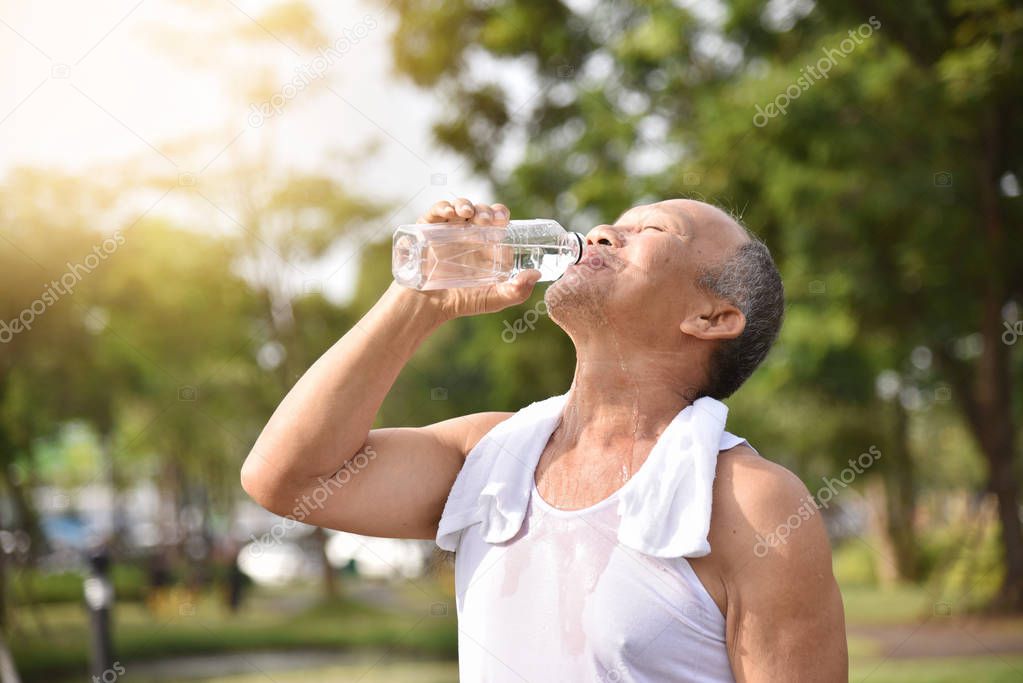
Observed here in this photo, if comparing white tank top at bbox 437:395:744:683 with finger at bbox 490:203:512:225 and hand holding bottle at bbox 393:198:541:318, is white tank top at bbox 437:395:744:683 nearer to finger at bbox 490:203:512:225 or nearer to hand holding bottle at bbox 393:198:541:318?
hand holding bottle at bbox 393:198:541:318

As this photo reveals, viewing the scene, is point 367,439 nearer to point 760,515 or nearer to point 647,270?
point 647,270

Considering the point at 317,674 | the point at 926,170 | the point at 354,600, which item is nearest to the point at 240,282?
the point at 354,600

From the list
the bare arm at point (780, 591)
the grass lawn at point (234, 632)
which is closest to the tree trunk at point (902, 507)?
the grass lawn at point (234, 632)

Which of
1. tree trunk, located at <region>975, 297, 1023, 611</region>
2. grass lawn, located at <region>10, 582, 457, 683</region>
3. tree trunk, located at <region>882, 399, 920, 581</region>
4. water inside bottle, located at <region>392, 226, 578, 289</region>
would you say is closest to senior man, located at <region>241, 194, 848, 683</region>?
water inside bottle, located at <region>392, 226, 578, 289</region>

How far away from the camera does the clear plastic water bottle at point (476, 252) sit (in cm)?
208

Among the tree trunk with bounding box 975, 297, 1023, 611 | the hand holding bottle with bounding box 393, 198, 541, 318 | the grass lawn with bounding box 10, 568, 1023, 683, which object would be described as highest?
the hand holding bottle with bounding box 393, 198, 541, 318

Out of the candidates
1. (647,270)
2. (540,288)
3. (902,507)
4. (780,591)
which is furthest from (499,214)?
(902,507)

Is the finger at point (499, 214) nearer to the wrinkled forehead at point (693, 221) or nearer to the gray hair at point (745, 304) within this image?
the wrinkled forehead at point (693, 221)

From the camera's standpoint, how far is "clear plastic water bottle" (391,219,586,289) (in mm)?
2084

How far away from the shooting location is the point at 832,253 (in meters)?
11.5

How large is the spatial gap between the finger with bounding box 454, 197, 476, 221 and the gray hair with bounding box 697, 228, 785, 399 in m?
0.45

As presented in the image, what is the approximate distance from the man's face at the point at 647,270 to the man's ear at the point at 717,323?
0.01 meters

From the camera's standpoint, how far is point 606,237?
6.67 ft

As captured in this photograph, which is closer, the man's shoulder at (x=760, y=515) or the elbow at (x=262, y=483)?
the man's shoulder at (x=760, y=515)
